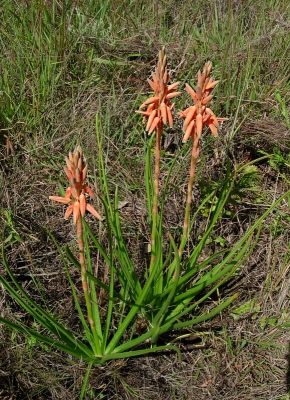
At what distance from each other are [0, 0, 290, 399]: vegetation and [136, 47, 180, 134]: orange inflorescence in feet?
0.19

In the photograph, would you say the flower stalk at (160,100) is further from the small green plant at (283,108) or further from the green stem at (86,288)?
the small green plant at (283,108)

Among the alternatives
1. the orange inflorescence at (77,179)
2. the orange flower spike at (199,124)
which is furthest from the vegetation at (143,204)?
the orange inflorescence at (77,179)

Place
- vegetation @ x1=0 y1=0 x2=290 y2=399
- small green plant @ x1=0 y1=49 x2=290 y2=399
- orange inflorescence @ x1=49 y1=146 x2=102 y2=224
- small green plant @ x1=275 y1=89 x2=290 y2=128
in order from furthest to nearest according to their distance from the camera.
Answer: small green plant @ x1=275 y1=89 x2=290 y2=128 → vegetation @ x1=0 y1=0 x2=290 y2=399 → small green plant @ x1=0 y1=49 x2=290 y2=399 → orange inflorescence @ x1=49 y1=146 x2=102 y2=224

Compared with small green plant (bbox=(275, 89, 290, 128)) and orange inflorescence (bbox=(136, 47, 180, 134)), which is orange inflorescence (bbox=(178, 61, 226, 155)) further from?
small green plant (bbox=(275, 89, 290, 128))

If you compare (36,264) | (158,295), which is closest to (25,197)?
(36,264)

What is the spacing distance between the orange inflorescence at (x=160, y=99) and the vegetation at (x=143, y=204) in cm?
6

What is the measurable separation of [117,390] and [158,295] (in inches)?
22.1

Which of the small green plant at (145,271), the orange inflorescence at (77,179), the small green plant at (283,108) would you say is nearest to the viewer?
the orange inflorescence at (77,179)

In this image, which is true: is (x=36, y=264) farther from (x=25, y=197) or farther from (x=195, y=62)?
(x=195, y=62)

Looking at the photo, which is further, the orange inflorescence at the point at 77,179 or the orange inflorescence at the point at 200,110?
the orange inflorescence at the point at 200,110

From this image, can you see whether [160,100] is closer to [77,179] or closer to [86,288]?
[77,179]

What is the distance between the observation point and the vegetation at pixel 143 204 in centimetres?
249

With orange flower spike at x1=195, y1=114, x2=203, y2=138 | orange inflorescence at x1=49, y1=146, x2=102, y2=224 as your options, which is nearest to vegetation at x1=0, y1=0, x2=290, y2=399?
orange flower spike at x1=195, y1=114, x2=203, y2=138

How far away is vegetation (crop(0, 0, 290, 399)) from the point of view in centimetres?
249
